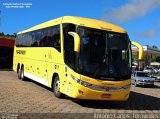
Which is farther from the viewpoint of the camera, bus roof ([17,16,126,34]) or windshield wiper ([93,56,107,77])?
bus roof ([17,16,126,34])

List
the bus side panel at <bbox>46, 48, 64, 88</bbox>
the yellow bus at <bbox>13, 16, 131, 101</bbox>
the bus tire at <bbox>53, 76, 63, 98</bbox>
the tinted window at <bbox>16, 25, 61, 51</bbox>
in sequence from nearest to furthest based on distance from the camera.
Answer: the yellow bus at <bbox>13, 16, 131, 101</bbox> → the bus side panel at <bbox>46, 48, 64, 88</bbox> → the bus tire at <bbox>53, 76, 63, 98</bbox> → the tinted window at <bbox>16, 25, 61, 51</bbox>

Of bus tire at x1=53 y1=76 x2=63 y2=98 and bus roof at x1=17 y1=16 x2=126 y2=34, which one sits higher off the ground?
bus roof at x1=17 y1=16 x2=126 y2=34

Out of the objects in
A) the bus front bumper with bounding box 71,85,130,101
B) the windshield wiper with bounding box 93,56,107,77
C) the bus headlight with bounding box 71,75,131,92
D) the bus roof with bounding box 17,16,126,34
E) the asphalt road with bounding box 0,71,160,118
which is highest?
the bus roof with bounding box 17,16,126,34

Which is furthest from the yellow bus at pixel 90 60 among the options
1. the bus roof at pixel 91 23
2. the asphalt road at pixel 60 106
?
the asphalt road at pixel 60 106

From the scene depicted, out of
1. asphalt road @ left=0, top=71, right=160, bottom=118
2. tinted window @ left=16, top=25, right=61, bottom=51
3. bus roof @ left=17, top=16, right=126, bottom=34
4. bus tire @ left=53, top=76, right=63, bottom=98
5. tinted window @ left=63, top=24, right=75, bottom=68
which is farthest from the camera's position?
tinted window @ left=16, top=25, right=61, bottom=51

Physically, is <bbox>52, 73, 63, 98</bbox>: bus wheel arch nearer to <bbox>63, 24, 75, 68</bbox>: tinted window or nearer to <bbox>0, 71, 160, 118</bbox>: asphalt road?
<bbox>0, 71, 160, 118</bbox>: asphalt road

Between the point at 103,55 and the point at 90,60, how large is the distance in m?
0.63

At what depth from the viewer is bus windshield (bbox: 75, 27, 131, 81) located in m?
14.5

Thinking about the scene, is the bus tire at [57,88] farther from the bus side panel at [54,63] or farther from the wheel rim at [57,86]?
the bus side panel at [54,63]

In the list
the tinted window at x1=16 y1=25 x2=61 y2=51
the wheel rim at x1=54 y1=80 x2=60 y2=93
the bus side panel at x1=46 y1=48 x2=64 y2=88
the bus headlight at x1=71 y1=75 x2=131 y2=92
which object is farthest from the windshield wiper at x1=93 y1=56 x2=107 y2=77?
the wheel rim at x1=54 y1=80 x2=60 y2=93

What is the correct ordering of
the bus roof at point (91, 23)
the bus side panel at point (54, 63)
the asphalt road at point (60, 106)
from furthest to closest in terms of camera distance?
the bus side panel at point (54, 63) → the bus roof at point (91, 23) → the asphalt road at point (60, 106)

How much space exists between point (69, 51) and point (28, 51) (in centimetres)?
884

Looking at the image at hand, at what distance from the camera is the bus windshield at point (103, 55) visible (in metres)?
14.5

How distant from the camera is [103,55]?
48.8ft
